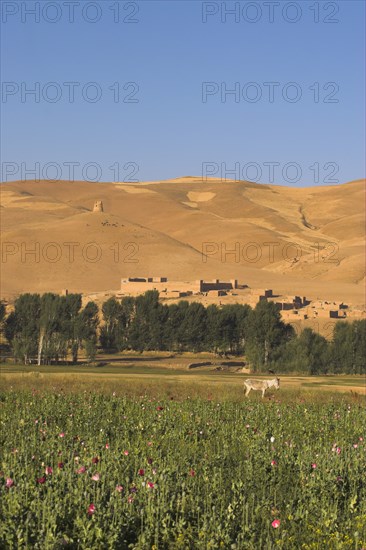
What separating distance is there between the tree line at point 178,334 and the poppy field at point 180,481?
29627mm

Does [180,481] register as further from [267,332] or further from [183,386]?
[267,332]

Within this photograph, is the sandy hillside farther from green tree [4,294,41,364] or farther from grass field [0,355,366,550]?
grass field [0,355,366,550]

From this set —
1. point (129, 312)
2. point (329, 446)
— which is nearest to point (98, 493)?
point (329, 446)

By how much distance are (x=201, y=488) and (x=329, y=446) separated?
4.19 m

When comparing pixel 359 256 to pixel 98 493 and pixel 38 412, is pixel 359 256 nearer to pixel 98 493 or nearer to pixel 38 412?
pixel 38 412

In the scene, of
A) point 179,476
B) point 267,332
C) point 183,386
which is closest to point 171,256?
point 267,332

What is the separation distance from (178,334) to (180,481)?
164 feet

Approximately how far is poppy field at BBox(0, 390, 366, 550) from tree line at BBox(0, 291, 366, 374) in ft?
97.2

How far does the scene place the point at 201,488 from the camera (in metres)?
15.7

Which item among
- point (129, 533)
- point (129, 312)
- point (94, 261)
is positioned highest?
point (94, 261)

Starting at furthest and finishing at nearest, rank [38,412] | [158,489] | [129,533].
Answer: [38,412] → [158,489] → [129,533]

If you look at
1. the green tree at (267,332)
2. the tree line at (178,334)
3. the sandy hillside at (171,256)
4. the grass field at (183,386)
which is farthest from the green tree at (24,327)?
the sandy hillside at (171,256)

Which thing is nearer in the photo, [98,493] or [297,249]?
[98,493]

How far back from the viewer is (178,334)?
6481cm
